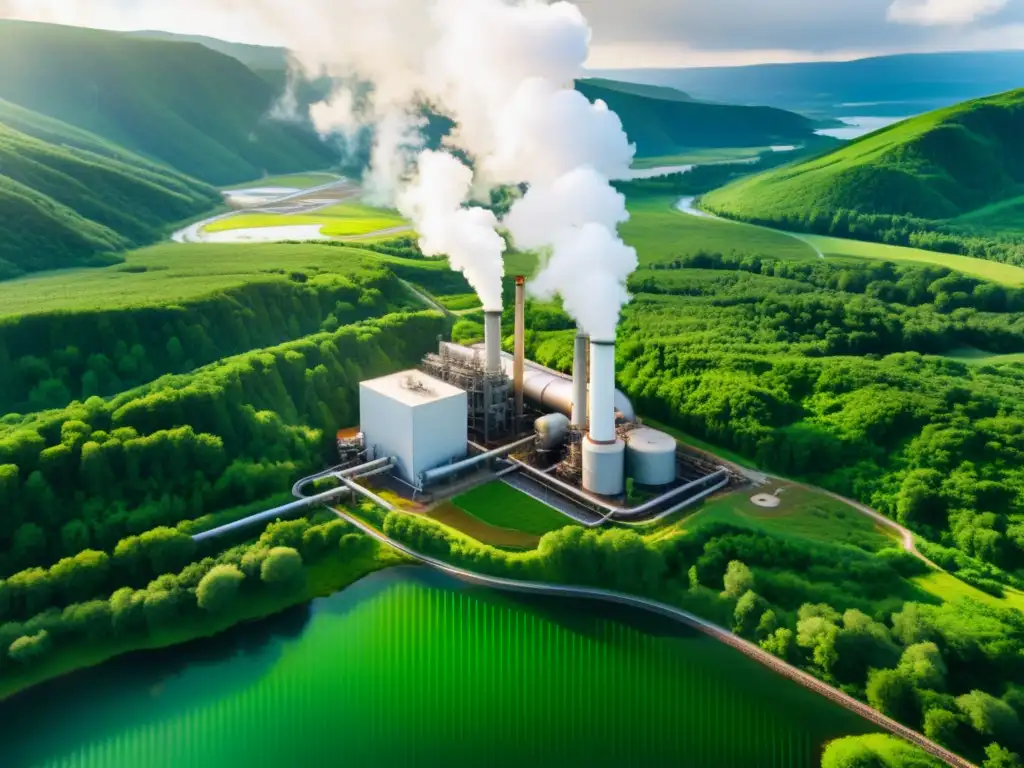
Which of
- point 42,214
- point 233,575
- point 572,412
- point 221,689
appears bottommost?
point 221,689

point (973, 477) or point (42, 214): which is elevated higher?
point (42, 214)

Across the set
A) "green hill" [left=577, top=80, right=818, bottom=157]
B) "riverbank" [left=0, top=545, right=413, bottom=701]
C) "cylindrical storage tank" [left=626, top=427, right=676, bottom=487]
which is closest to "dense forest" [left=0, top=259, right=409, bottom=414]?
"riverbank" [left=0, top=545, right=413, bottom=701]

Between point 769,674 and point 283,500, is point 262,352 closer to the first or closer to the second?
point 283,500

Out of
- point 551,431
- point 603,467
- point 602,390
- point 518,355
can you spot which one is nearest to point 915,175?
point 518,355

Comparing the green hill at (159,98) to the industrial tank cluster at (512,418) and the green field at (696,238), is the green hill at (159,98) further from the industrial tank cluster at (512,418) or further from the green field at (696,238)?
the industrial tank cluster at (512,418)

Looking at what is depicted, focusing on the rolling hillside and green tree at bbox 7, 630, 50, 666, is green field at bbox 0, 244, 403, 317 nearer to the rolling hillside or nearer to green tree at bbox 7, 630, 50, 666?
green tree at bbox 7, 630, 50, 666

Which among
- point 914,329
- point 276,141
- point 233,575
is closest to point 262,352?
point 233,575
